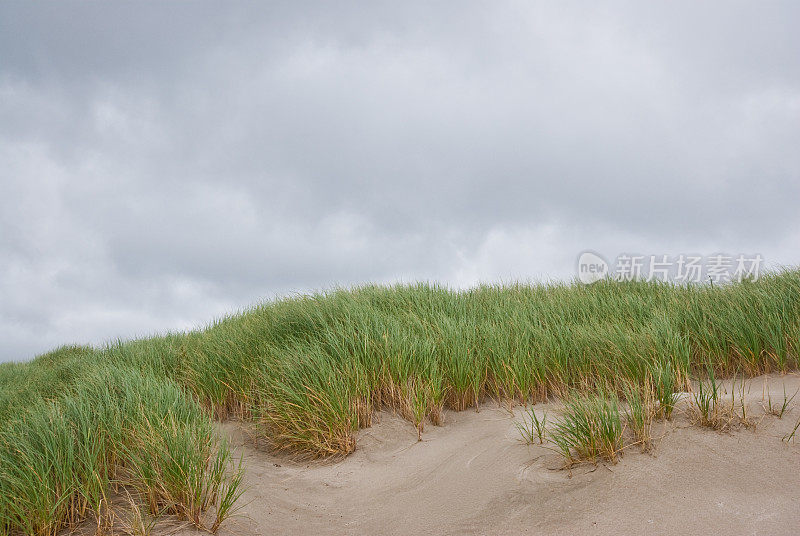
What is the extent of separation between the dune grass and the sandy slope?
0.86ft

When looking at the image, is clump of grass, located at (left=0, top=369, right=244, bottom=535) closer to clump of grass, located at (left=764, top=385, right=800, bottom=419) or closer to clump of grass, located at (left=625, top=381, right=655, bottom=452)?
clump of grass, located at (left=625, top=381, right=655, bottom=452)

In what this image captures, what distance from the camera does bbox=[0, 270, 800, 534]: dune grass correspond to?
3678mm

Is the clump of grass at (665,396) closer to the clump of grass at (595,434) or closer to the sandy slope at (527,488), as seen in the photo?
the sandy slope at (527,488)

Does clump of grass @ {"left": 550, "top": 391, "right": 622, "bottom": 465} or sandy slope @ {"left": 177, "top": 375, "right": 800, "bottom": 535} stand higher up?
clump of grass @ {"left": 550, "top": 391, "right": 622, "bottom": 465}

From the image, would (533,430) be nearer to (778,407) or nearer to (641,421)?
(641,421)

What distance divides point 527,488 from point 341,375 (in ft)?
6.55

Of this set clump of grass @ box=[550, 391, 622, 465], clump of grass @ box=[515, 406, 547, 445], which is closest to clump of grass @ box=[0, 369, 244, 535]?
clump of grass @ box=[515, 406, 547, 445]

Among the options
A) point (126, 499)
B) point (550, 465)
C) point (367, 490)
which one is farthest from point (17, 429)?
point (550, 465)

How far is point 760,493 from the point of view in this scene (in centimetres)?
329

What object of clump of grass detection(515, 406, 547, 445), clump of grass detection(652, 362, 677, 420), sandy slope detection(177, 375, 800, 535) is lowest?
sandy slope detection(177, 375, 800, 535)

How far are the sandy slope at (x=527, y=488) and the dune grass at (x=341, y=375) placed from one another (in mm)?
262

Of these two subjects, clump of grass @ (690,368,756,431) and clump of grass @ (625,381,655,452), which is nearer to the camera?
clump of grass @ (625,381,655,452)

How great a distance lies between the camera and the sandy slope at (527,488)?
3205 mm

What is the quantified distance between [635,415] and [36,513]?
13.0 feet
